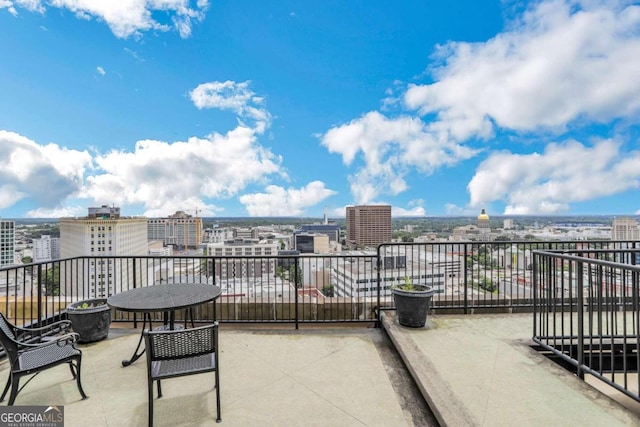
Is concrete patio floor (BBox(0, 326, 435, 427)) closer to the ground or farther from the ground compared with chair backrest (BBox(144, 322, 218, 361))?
closer to the ground

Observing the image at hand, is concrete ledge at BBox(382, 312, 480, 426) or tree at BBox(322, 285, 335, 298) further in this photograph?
tree at BBox(322, 285, 335, 298)

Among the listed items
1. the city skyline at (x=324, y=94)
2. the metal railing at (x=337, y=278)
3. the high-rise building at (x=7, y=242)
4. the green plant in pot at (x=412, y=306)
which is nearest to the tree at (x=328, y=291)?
the metal railing at (x=337, y=278)

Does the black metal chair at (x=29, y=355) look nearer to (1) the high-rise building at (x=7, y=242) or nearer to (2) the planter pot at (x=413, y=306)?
(2) the planter pot at (x=413, y=306)

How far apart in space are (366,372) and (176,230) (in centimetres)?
2585

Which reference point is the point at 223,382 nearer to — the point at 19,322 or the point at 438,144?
the point at 19,322

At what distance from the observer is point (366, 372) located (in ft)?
9.70

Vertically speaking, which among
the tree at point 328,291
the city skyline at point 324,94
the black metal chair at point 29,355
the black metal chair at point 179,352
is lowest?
the tree at point 328,291

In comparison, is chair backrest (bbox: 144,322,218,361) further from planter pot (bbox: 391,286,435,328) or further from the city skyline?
the city skyline

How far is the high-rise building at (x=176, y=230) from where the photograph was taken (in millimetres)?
23156

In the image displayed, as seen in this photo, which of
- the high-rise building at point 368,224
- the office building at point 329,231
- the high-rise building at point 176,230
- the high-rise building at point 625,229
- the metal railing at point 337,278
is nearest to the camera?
the metal railing at point 337,278

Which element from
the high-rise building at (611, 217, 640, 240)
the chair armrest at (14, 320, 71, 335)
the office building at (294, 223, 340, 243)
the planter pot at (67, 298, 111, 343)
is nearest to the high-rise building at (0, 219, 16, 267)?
the planter pot at (67, 298, 111, 343)

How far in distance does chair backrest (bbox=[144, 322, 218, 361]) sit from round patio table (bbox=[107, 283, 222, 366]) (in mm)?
595

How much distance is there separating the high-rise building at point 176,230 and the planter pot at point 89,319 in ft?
64.7

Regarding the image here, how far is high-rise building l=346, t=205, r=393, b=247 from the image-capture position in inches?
435
